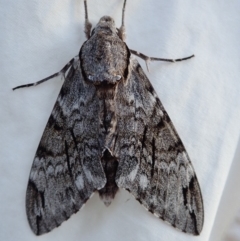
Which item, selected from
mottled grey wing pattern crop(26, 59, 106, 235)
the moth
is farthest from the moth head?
mottled grey wing pattern crop(26, 59, 106, 235)

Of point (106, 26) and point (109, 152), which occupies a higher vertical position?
point (106, 26)

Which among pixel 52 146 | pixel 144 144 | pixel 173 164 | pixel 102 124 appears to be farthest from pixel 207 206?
pixel 52 146

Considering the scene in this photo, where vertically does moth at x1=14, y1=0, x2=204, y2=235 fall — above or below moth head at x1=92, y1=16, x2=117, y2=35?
below

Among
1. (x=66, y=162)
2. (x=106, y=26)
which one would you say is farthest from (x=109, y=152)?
(x=106, y=26)

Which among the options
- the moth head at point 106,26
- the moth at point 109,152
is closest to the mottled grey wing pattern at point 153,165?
the moth at point 109,152

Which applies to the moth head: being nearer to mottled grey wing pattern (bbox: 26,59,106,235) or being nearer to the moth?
the moth

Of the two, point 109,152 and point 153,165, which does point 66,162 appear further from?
point 153,165
